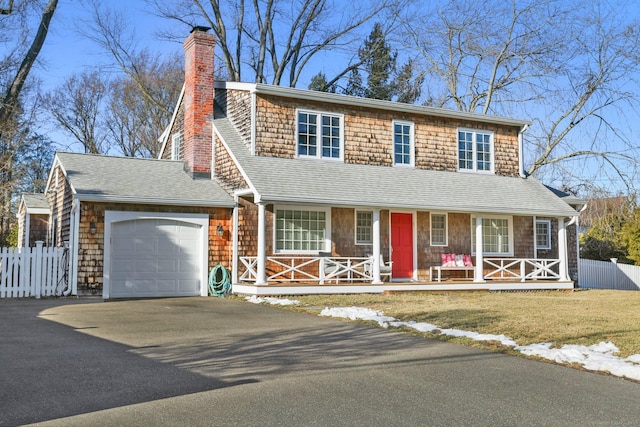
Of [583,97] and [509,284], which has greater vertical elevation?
[583,97]

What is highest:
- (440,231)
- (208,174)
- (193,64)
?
(193,64)

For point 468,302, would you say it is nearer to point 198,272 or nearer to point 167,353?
point 198,272

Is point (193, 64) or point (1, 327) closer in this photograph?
point (1, 327)

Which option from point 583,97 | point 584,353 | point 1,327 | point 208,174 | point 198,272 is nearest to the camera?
point 584,353

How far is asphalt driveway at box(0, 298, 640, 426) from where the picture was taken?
5121 millimetres

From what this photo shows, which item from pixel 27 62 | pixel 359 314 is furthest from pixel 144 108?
pixel 359 314

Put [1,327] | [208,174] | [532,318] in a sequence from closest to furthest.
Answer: [1,327] → [532,318] → [208,174]

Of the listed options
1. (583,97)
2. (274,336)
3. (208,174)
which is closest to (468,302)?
(274,336)

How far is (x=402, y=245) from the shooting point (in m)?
19.4

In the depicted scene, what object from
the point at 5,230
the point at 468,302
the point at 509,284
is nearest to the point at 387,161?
the point at 509,284

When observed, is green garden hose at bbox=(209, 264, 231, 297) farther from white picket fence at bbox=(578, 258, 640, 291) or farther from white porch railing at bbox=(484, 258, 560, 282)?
white picket fence at bbox=(578, 258, 640, 291)

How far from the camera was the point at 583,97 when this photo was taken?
27.8 m

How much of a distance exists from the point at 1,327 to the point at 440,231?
1332cm

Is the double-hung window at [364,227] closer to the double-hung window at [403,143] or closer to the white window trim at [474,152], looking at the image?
the double-hung window at [403,143]
